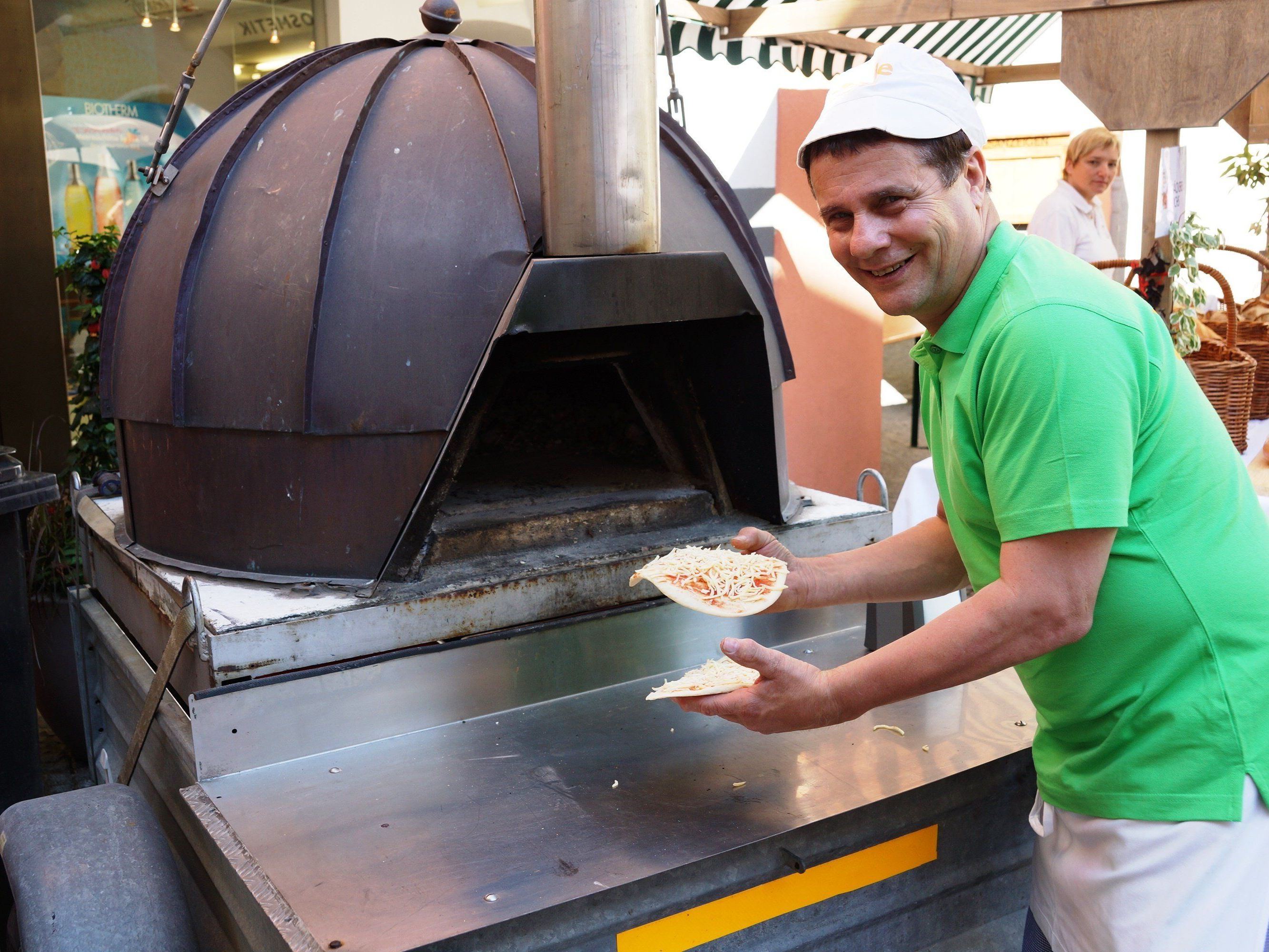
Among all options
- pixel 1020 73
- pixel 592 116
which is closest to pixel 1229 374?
pixel 592 116

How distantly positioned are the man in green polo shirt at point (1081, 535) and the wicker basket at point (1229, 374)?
2596mm

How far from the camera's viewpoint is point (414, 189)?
239 cm

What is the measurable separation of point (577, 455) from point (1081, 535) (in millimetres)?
1998

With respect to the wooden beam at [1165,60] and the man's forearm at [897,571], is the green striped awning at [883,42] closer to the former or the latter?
the wooden beam at [1165,60]

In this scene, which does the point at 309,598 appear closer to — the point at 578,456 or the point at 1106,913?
the point at 578,456

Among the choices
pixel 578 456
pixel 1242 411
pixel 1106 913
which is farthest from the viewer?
pixel 1242 411

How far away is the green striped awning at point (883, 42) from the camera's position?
259 inches

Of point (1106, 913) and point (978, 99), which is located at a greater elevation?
point (978, 99)

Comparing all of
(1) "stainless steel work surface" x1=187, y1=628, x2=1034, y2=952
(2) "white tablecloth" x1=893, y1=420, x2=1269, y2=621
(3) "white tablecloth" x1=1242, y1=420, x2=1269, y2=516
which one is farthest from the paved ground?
(3) "white tablecloth" x1=1242, y1=420, x2=1269, y2=516

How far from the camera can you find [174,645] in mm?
2252

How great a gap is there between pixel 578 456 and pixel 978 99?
8.79 meters

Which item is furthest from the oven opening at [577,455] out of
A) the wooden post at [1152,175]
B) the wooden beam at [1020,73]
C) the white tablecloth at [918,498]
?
the wooden beam at [1020,73]

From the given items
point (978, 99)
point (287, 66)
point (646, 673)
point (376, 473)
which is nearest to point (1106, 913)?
point (646, 673)

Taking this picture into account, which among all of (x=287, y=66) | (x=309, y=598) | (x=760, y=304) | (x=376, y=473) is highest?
(x=287, y=66)
